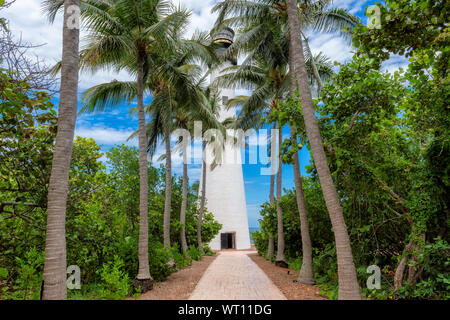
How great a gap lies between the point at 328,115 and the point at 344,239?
3.42m

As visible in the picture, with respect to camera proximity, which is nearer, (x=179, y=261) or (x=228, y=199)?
(x=179, y=261)

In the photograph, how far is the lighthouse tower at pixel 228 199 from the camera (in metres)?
24.4

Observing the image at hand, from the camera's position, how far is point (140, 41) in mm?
8367

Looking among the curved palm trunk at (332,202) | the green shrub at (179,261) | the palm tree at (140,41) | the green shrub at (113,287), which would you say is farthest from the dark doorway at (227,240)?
the curved palm trunk at (332,202)

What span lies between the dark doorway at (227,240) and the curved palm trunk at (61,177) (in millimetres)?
22430

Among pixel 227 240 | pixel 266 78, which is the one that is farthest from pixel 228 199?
pixel 266 78

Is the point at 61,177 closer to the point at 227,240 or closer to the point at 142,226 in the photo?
the point at 142,226

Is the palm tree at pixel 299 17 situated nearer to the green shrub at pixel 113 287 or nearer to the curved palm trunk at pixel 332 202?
the curved palm trunk at pixel 332 202

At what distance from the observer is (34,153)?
4840mm

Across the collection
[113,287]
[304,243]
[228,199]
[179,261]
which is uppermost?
[228,199]

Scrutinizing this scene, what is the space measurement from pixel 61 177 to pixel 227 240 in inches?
943

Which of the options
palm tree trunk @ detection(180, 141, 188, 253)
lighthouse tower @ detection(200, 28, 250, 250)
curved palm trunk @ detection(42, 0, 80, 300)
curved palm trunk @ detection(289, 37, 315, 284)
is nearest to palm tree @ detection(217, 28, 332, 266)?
curved palm trunk @ detection(289, 37, 315, 284)
